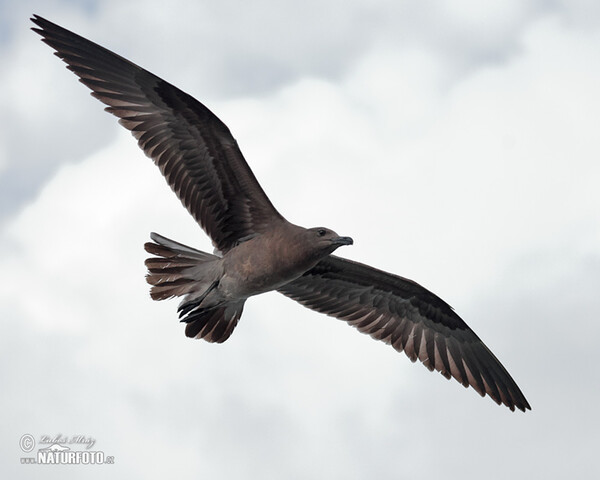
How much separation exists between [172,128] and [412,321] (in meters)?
4.21

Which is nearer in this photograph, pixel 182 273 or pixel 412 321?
pixel 182 273

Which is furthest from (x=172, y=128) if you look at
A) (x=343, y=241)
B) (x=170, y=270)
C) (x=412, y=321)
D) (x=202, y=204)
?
(x=412, y=321)

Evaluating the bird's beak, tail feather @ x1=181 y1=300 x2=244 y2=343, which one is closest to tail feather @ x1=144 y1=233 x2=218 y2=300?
tail feather @ x1=181 y1=300 x2=244 y2=343

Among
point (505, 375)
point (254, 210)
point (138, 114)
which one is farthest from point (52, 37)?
point (505, 375)

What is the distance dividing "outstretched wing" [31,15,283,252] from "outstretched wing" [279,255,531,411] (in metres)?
1.71

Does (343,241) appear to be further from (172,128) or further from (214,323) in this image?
(172,128)

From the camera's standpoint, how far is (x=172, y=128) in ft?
38.7

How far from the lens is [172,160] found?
11891 mm

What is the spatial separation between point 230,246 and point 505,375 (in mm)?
4285

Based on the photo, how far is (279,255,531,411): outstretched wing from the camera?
43.6 ft

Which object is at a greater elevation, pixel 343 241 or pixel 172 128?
pixel 172 128

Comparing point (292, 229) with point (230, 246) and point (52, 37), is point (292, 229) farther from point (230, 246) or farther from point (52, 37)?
point (52, 37)

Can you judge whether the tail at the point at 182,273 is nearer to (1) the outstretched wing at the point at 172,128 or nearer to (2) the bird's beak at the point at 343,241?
(1) the outstretched wing at the point at 172,128

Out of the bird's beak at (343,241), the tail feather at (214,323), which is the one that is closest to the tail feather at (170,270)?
the tail feather at (214,323)
